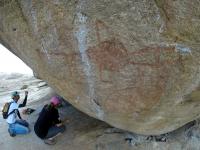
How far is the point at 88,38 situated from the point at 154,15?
1040mm

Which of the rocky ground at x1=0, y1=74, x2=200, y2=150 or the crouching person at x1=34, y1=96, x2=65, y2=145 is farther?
the crouching person at x1=34, y1=96, x2=65, y2=145

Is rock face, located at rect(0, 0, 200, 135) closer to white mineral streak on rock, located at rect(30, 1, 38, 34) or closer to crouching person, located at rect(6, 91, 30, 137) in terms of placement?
white mineral streak on rock, located at rect(30, 1, 38, 34)

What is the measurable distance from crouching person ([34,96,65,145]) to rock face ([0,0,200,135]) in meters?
1.53

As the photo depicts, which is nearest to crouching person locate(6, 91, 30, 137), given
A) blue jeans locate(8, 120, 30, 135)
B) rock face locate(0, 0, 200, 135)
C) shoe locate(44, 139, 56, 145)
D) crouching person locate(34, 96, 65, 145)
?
blue jeans locate(8, 120, 30, 135)

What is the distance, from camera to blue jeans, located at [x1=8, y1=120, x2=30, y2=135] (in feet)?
27.2

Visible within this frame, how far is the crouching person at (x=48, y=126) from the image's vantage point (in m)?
7.77

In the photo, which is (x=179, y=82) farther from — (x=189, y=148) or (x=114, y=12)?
(x=189, y=148)

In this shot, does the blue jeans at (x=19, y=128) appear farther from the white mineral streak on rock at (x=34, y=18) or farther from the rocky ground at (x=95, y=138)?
the white mineral streak on rock at (x=34, y=18)

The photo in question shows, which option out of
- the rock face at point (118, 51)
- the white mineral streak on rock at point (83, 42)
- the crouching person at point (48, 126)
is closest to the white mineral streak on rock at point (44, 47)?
the rock face at point (118, 51)

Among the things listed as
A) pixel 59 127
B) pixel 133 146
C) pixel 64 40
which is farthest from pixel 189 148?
pixel 64 40

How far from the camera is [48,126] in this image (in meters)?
7.86

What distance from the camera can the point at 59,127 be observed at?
801 centimetres

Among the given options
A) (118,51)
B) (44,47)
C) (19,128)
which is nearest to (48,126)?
(19,128)

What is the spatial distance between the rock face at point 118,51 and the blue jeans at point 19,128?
2.31 m
